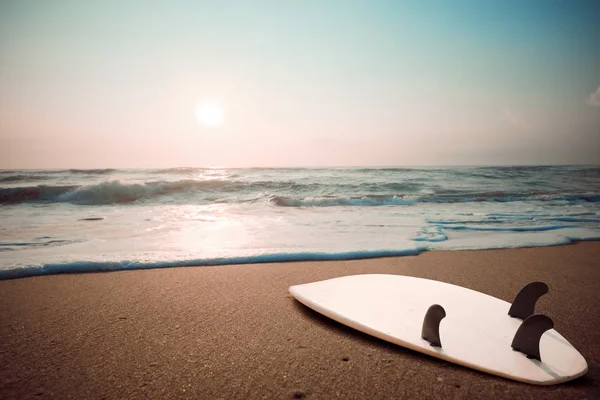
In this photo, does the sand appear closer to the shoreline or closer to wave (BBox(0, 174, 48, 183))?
the shoreline

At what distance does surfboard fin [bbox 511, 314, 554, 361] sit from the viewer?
1378mm

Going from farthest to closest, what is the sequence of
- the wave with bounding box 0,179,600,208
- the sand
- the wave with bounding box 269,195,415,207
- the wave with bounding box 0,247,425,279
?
1. the wave with bounding box 0,179,600,208
2. the wave with bounding box 269,195,415,207
3. the wave with bounding box 0,247,425,279
4. the sand

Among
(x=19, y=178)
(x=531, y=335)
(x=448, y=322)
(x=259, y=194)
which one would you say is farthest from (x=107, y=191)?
(x=531, y=335)

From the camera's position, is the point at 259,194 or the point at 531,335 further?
the point at 259,194

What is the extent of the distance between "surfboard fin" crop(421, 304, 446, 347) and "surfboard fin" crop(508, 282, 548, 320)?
1.97 ft

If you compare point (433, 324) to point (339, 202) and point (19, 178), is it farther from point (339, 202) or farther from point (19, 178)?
point (19, 178)

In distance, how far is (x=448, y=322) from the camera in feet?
5.82

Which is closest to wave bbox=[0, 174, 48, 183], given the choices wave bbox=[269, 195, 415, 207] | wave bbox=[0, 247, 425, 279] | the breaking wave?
the breaking wave

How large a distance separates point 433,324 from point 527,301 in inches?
25.7

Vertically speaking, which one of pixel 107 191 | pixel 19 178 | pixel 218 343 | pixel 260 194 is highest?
pixel 19 178

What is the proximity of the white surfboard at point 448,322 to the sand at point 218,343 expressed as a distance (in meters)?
0.05

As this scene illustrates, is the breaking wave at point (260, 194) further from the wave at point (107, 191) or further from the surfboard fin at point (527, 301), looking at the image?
the surfboard fin at point (527, 301)

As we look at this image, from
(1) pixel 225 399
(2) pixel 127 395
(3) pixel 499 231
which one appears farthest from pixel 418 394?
(3) pixel 499 231

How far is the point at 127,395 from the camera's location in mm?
1292
